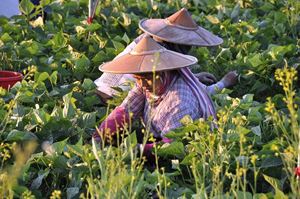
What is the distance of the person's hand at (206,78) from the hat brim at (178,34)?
305 mm

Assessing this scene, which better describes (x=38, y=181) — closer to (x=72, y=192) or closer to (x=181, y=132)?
(x=72, y=192)

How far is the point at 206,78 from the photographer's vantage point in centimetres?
589

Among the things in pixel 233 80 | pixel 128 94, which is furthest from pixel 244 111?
pixel 233 80

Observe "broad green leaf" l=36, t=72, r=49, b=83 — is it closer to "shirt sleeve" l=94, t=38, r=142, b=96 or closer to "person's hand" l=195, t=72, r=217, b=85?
"shirt sleeve" l=94, t=38, r=142, b=96

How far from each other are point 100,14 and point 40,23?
57cm

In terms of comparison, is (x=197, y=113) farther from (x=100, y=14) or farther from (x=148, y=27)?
(x=100, y=14)

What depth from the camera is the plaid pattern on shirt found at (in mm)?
4734

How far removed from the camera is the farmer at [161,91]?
4750 millimetres

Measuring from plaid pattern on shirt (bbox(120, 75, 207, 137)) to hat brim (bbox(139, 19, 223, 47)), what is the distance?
52 cm

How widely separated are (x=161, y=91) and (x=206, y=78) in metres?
1.07

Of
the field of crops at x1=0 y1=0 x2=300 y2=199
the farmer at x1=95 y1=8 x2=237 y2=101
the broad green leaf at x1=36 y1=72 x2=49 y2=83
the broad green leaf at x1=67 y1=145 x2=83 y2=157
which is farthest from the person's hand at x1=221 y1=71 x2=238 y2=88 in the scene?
the broad green leaf at x1=67 y1=145 x2=83 y2=157

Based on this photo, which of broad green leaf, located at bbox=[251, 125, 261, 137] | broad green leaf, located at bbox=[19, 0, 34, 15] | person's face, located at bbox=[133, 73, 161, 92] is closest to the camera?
broad green leaf, located at bbox=[251, 125, 261, 137]

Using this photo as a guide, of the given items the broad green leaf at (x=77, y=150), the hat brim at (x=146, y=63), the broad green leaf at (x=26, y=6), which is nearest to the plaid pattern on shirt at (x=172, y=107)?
the hat brim at (x=146, y=63)

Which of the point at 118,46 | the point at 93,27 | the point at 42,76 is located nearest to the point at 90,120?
the point at 42,76
